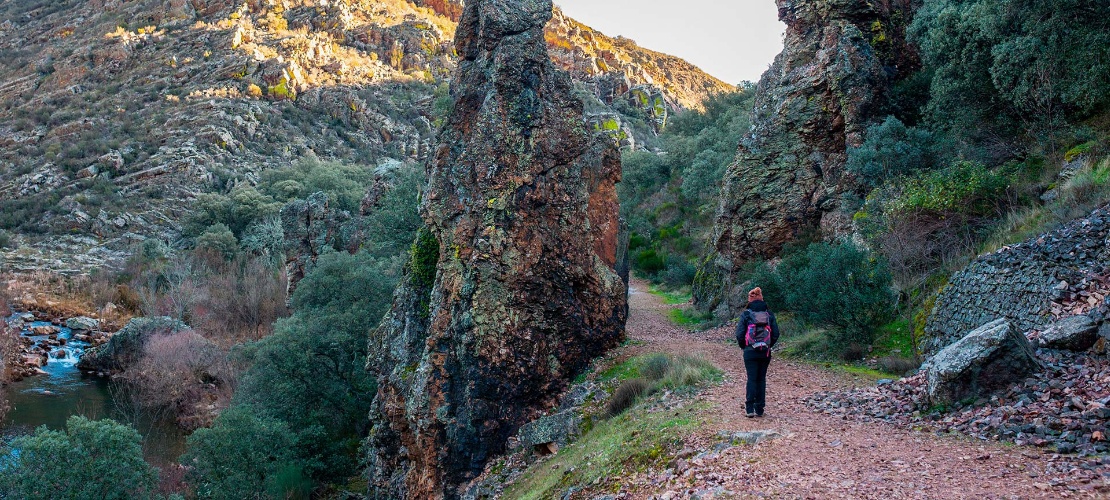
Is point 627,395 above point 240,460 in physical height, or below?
above

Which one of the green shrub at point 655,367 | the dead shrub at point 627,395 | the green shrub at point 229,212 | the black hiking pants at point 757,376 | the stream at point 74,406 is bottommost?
the stream at point 74,406

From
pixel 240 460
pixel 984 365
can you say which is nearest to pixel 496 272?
pixel 984 365

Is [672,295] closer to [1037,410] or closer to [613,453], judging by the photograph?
[613,453]

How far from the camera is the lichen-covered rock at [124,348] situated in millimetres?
28531

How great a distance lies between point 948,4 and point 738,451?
56.9ft

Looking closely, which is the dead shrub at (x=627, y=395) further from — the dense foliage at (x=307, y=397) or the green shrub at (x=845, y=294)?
the dense foliage at (x=307, y=397)

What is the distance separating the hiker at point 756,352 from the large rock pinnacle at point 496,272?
206 inches

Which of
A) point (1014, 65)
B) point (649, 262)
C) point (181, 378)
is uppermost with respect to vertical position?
point (1014, 65)

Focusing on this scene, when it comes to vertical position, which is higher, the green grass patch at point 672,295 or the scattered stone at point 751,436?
the scattered stone at point 751,436

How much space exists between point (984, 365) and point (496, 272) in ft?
27.4

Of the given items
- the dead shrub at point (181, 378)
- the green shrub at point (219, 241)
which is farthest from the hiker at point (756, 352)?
the green shrub at point (219, 241)

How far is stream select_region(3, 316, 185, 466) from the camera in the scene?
22.3m

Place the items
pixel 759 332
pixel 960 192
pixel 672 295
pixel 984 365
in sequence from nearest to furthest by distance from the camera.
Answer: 1. pixel 984 365
2. pixel 759 332
3. pixel 960 192
4. pixel 672 295

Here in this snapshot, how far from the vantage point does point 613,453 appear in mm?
8609
